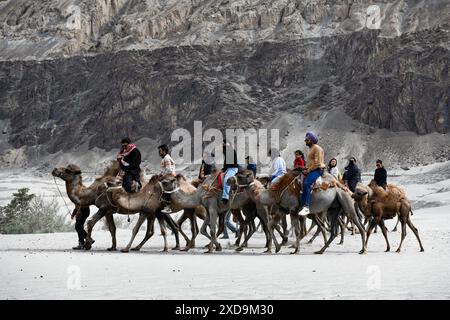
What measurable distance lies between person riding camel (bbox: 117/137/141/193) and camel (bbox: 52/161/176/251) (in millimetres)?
304

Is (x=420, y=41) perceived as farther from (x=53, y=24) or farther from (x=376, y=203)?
(x=376, y=203)

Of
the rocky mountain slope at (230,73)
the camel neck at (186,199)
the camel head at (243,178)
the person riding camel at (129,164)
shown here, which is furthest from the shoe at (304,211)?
the rocky mountain slope at (230,73)

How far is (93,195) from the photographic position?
1496cm

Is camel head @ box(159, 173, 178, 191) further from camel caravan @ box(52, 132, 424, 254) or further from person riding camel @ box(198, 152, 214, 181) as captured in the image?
person riding camel @ box(198, 152, 214, 181)

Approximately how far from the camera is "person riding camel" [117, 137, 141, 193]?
14.7 meters

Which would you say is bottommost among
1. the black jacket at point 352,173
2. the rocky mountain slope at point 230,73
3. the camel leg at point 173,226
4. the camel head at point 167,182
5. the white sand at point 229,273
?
the white sand at point 229,273

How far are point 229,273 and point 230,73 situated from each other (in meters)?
77.2

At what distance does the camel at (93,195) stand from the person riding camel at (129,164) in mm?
304

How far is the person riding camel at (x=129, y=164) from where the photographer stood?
48.4 feet

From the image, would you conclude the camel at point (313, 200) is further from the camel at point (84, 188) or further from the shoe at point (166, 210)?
the camel at point (84, 188)

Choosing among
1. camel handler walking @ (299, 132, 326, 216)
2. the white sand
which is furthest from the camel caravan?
the white sand

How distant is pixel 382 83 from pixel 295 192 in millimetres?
63621

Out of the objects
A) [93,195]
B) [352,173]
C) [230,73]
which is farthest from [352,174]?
[230,73]
